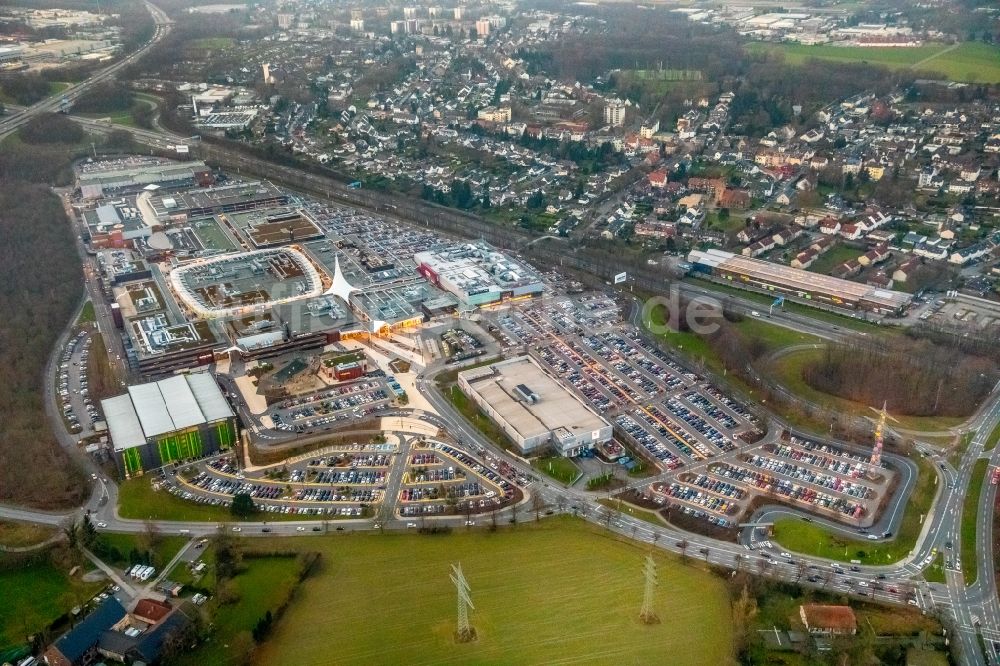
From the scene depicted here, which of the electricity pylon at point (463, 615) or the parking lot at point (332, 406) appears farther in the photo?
the parking lot at point (332, 406)

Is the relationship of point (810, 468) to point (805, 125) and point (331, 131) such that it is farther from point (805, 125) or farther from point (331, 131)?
point (331, 131)

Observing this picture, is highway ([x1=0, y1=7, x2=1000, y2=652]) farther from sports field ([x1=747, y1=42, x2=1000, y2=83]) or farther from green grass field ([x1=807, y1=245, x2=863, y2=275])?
sports field ([x1=747, y1=42, x2=1000, y2=83])

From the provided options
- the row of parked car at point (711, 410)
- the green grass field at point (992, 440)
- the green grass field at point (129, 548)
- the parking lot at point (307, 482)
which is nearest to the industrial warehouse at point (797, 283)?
the green grass field at point (992, 440)

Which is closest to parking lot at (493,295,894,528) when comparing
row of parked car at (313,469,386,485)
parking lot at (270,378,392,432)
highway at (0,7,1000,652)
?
highway at (0,7,1000,652)

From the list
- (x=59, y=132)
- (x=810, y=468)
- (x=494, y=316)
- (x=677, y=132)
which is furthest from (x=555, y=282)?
(x=59, y=132)

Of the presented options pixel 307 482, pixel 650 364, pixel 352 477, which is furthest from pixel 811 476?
pixel 307 482

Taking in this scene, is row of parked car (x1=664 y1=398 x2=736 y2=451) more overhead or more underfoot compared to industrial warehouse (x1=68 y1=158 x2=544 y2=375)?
more underfoot

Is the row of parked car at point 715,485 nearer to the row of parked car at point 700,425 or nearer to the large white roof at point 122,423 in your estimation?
the row of parked car at point 700,425
